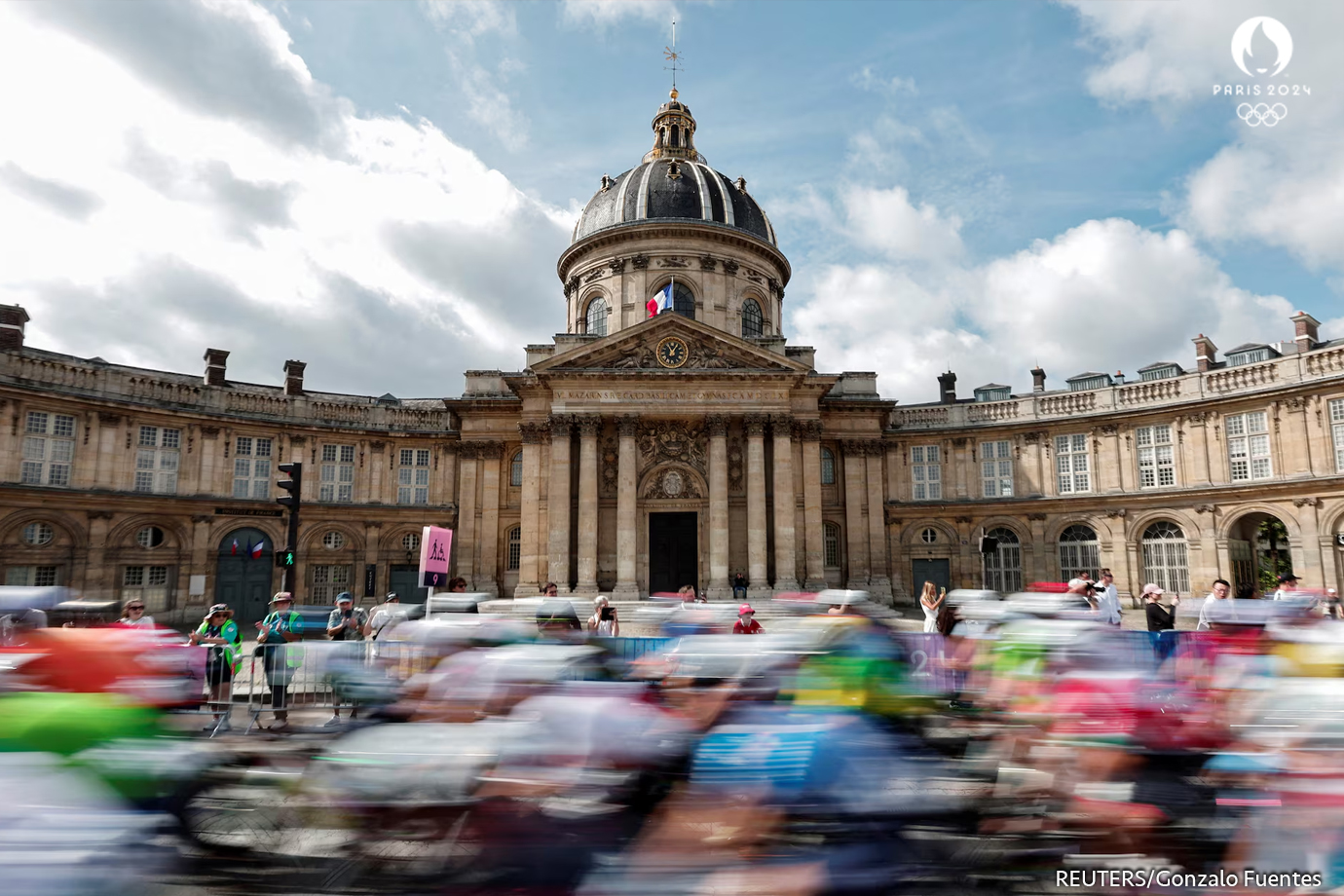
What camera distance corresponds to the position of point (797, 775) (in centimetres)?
546

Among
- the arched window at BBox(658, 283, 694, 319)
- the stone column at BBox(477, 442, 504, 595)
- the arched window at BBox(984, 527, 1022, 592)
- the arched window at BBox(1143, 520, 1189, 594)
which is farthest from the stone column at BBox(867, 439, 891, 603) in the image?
the stone column at BBox(477, 442, 504, 595)

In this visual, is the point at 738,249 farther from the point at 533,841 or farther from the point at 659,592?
the point at 533,841

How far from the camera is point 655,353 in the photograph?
31453mm

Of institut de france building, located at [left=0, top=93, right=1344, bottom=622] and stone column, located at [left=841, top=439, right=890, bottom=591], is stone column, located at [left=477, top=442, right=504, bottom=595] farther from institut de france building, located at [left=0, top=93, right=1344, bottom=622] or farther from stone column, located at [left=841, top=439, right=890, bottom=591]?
stone column, located at [left=841, top=439, right=890, bottom=591]

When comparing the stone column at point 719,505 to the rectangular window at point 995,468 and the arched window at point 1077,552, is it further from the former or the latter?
the arched window at point 1077,552

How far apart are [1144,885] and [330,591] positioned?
35.0m

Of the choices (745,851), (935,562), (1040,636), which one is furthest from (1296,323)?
(745,851)

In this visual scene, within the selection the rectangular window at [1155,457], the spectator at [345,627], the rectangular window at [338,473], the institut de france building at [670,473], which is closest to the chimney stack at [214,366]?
the institut de france building at [670,473]

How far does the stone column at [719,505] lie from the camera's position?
29.9 metres

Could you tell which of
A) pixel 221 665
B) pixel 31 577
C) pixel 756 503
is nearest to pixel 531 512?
pixel 756 503

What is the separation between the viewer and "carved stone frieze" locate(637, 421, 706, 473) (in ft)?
106

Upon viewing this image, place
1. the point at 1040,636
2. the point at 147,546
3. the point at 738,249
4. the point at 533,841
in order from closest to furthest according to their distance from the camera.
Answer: the point at 533,841 → the point at 1040,636 → the point at 147,546 → the point at 738,249

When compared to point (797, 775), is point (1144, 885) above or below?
below

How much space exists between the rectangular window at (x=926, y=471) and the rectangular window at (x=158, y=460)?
33648 millimetres
